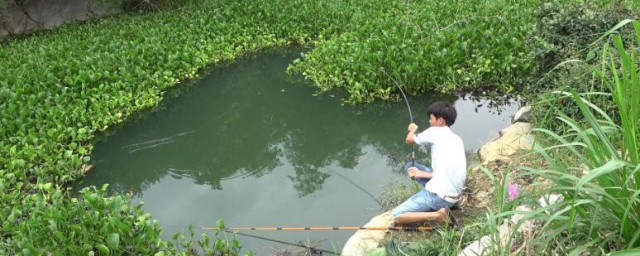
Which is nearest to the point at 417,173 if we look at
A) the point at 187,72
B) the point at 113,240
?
the point at 113,240

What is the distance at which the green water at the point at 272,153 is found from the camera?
16.0ft

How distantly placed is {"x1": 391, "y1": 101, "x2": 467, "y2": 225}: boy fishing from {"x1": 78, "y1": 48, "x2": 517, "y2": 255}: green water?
0.76 metres

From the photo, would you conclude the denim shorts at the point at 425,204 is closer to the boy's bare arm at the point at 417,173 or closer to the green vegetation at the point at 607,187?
the boy's bare arm at the point at 417,173

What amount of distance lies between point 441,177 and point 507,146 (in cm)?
147

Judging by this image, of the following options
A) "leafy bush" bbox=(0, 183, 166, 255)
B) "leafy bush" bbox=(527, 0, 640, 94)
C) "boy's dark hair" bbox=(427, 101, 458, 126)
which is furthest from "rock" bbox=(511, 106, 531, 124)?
"leafy bush" bbox=(0, 183, 166, 255)

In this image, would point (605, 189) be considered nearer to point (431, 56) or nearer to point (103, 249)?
point (103, 249)

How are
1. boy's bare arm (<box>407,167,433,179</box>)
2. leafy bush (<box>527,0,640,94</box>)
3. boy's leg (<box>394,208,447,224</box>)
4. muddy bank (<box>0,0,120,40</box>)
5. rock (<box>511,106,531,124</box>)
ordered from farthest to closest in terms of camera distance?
muddy bank (<box>0,0,120,40</box>), leafy bush (<box>527,0,640,94</box>), rock (<box>511,106,531,124</box>), boy's bare arm (<box>407,167,433,179</box>), boy's leg (<box>394,208,447,224</box>)

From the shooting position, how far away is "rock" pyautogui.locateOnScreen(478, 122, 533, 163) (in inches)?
186

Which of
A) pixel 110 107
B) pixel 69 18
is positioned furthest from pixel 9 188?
pixel 69 18

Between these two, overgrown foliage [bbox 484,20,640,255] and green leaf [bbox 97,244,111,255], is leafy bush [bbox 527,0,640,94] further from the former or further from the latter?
green leaf [bbox 97,244,111,255]

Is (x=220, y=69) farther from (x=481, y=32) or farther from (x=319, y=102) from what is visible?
(x=481, y=32)

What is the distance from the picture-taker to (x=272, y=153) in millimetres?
6238

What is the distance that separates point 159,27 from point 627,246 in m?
8.98

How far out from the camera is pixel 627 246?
2121mm
